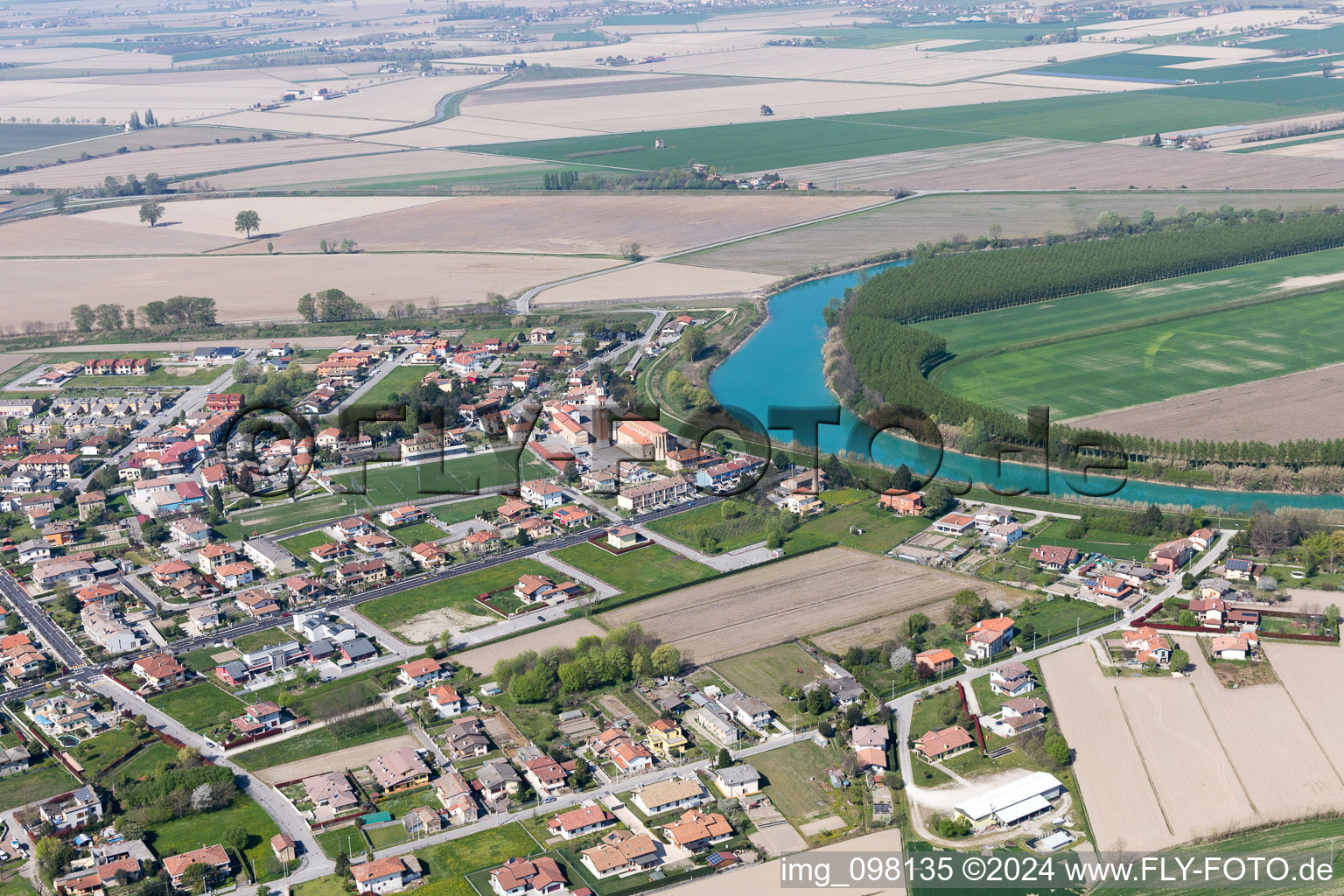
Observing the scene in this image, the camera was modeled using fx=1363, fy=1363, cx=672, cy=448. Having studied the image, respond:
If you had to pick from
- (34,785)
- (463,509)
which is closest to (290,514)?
(463,509)

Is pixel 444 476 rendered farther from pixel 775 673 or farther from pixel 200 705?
pixel 775 673

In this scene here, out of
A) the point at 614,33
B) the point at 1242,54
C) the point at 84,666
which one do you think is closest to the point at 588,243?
the point at 84,666

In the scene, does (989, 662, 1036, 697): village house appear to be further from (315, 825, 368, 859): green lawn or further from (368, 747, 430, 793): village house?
(315, 825, 368, 859): green lawn

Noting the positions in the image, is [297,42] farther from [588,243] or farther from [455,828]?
[455,828]

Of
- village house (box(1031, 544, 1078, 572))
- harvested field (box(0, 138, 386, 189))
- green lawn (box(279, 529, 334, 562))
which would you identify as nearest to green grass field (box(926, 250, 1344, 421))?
village house (box(1031, 544, 1078, 572))

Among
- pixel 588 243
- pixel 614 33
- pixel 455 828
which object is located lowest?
pixel 455 828
